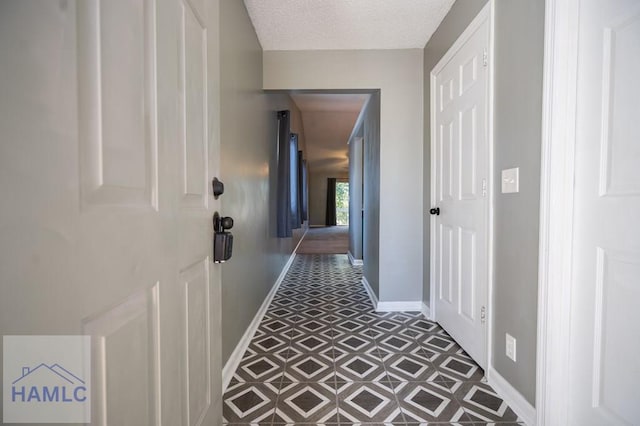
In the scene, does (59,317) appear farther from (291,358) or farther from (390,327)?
(390,327)

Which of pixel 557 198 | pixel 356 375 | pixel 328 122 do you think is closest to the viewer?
Answer: pixel 557 198

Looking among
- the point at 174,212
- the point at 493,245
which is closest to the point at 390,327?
the point at 493,245

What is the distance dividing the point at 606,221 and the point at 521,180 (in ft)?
1.37

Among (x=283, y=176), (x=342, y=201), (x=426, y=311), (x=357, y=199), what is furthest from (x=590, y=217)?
(x=342, y=201)

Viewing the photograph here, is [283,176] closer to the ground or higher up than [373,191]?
higher up

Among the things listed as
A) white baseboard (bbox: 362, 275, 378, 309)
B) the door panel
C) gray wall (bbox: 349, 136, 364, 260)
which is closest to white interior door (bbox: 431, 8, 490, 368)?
white baseboard (bbox: 362, 275, 378, 309)

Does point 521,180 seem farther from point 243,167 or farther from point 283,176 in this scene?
point 283,176

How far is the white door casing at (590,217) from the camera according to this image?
1.06 metres

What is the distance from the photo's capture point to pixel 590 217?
1.20 m

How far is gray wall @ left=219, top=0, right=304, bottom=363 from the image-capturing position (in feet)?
6.16

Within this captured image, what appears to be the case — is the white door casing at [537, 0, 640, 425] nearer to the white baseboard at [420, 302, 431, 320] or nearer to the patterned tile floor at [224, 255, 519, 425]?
the patterned tile floor at [224, 255, 519, 425]

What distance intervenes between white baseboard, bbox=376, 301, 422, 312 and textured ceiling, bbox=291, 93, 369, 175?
2.41 m

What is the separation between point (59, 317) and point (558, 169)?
160 cm

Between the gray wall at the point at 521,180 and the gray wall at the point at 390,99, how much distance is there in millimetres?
1241
